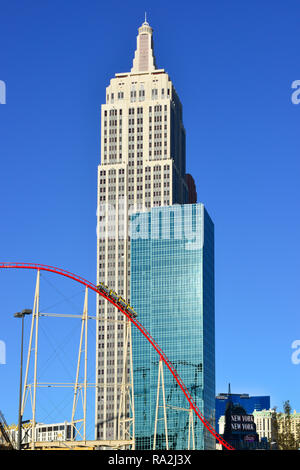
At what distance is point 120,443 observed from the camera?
409ft

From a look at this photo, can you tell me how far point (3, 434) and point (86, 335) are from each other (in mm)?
41647

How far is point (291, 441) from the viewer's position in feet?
646

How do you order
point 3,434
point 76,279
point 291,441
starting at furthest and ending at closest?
point 291,441 → point 76,279 → point 3,434

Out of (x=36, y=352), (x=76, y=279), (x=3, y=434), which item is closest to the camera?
(x=3, y=434)
